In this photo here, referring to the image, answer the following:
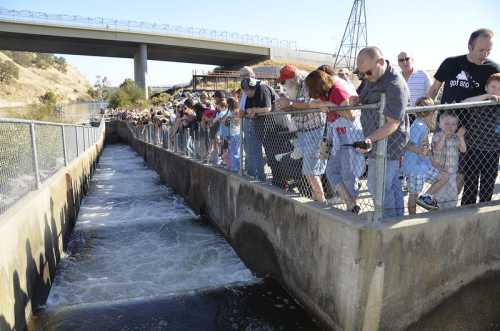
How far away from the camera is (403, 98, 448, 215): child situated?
4074 millimetres

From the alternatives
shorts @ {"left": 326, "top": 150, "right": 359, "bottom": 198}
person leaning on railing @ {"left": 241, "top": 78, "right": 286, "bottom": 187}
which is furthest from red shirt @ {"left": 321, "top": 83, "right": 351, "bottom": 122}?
person leaning on railing @ {"left": 241, "top": 78, "right": 286, "bottom": 187}

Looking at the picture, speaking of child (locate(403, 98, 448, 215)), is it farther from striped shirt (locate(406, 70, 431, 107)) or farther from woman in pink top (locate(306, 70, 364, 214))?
striped shirt (locate(406, 70, 431, 107))

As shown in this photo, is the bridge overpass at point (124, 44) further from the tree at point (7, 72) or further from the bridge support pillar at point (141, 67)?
the tree at point (7, 72)

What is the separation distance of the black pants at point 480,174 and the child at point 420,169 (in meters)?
0.26

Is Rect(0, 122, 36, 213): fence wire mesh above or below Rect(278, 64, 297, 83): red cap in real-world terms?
below

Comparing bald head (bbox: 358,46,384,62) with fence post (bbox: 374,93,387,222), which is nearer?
fence post (bbox: 374,93,387,222)

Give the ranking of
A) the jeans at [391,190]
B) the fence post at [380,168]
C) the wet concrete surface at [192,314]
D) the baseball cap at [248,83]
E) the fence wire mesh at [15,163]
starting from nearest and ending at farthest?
the fence post at [380,168]
the jeans at [391,190]
the wet concrete surface at [192,314]
the fence wire mesh at [15,163]
the baseball cap at [248,83]

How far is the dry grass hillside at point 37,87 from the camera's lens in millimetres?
74688

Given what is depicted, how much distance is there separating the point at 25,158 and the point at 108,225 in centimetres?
330

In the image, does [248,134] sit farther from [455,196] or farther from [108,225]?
[108,225]

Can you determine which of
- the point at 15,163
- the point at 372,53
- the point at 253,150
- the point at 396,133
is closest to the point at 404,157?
the point at 396,133

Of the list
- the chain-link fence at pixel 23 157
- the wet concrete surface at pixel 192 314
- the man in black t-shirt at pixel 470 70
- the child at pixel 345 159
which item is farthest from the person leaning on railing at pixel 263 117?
the chain-link fence at pixel 23 157

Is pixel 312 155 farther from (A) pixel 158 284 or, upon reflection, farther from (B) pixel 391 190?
(A) pixel 158 284

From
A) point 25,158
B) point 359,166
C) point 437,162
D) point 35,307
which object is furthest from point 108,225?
point 437,162
